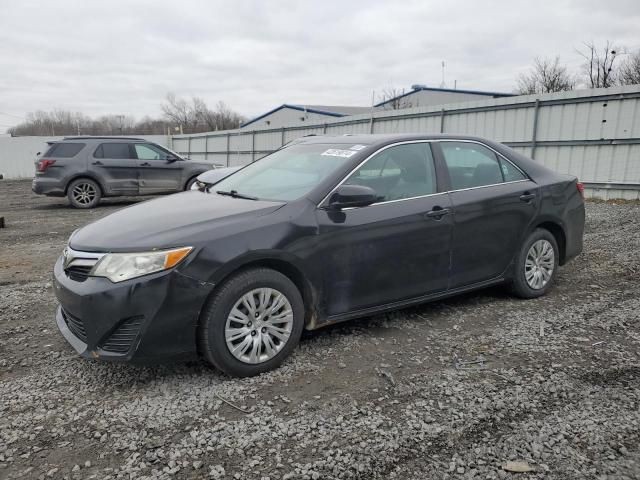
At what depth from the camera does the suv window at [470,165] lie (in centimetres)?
421

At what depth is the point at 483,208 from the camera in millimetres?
4215

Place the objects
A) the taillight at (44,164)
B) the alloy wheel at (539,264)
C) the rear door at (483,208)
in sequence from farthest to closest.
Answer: the taillight at (44,164)
the alloy wheel at (539,264)
the rear door at (483,208)

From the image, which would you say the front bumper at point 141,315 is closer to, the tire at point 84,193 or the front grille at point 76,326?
the front grille at point 76,326

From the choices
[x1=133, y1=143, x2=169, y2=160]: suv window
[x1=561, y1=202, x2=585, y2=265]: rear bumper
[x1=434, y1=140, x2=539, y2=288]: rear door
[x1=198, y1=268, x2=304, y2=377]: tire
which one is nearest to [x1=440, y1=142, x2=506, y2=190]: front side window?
[x1=434, y1=140, x2=539, y2=288]: rear door

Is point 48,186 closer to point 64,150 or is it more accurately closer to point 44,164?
point 44,164

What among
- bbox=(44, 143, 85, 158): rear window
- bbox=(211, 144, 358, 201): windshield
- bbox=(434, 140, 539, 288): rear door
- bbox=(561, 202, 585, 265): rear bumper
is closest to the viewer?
bbox=(211, 144, 358, 201): windshield

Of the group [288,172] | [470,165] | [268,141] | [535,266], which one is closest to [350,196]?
[288,172]

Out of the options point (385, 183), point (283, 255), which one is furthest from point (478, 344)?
point (283, 255)

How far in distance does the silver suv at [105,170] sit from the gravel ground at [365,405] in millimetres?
8187

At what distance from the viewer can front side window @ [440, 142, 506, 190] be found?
4.21m

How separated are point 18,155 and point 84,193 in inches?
772

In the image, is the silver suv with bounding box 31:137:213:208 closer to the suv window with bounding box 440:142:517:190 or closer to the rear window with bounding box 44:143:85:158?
the rear window with bounding box 44:143:85:158

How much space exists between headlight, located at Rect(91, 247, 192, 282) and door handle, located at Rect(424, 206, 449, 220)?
1.91 metres

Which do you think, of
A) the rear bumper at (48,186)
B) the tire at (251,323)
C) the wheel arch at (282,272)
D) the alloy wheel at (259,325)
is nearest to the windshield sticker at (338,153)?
the wheel arch at (282,272)
